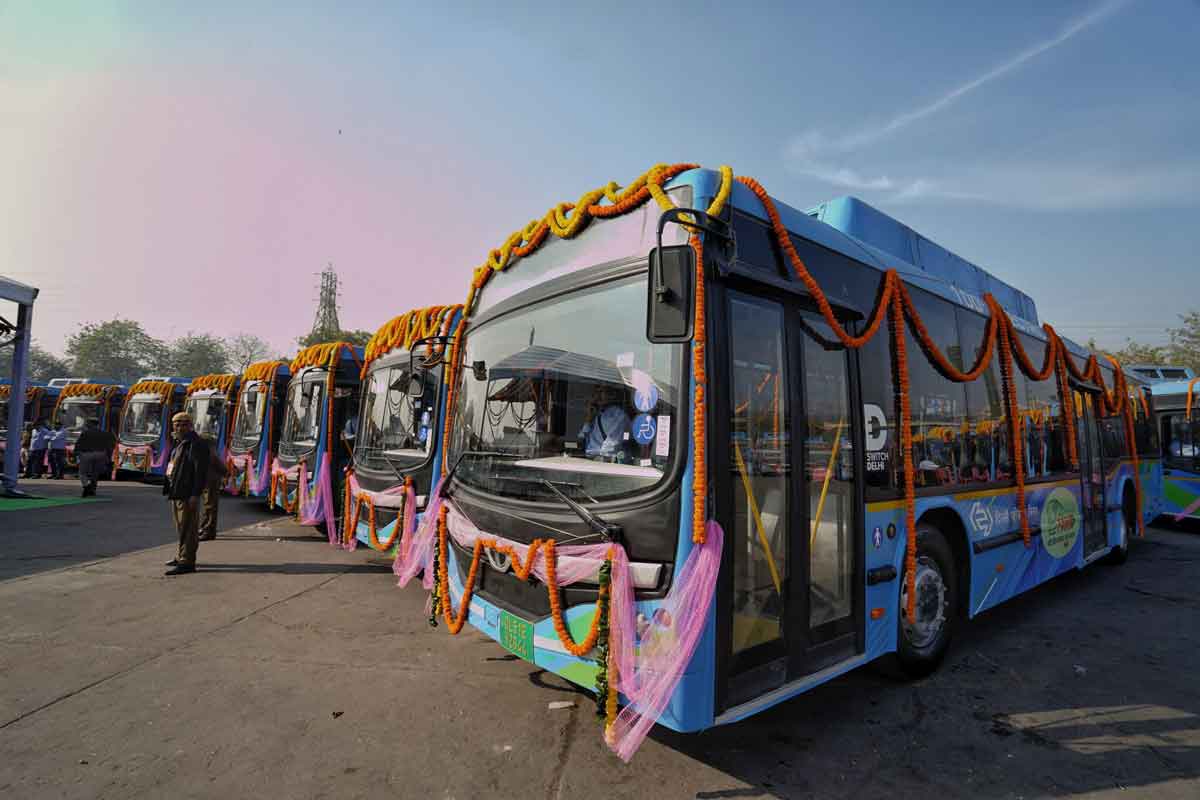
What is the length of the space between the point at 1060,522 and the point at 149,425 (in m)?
20.9

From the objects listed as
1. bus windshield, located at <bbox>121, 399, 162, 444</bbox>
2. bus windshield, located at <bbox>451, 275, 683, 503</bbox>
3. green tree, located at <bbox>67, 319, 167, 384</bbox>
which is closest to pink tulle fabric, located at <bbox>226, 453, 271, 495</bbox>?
bus windshield, located at <bbox>121, 399, 162, 444</bbox>

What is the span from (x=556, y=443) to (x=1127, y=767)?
3.49 m

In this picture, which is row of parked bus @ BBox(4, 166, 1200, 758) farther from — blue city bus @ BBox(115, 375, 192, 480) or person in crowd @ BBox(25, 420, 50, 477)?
person in crowd @ BBox(25, 420, 50, 477)

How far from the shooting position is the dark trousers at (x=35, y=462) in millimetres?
18328

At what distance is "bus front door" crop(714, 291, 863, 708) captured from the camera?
2.87 m

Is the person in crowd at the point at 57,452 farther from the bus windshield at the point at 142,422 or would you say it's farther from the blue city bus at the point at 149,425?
the bus windshield at the point at 142,422

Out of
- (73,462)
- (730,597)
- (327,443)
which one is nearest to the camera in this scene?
(730,597)

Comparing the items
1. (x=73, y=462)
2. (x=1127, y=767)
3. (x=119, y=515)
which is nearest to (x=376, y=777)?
(x=1127, y=767)

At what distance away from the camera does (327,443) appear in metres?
8.80

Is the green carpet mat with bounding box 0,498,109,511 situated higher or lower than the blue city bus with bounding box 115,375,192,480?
lower

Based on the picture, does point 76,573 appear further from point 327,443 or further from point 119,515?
point 119,515

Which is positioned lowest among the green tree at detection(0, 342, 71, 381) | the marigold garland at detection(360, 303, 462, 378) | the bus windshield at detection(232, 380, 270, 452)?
the bus windshield at detection(232, 380, 270, 452)

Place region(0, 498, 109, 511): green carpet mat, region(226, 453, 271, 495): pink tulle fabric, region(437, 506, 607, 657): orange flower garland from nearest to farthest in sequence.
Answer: region(437, 506, 607, 657): orange flower garland < region(226, 453, 271, 495): pink tulle fabric < region(0, 498, 109, 511): green carpet mat

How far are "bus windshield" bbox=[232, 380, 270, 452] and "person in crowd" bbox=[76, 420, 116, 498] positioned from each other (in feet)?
13.8
